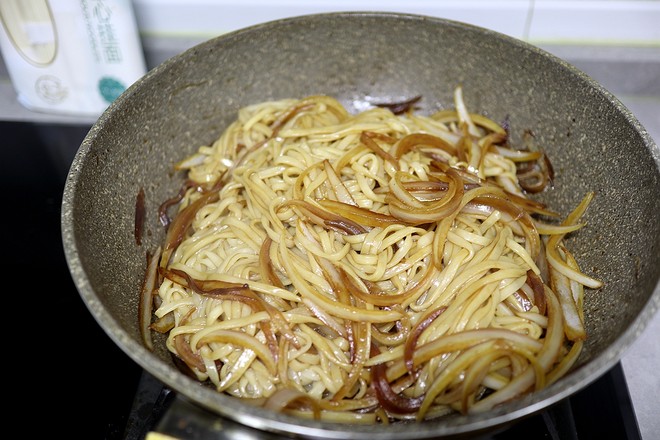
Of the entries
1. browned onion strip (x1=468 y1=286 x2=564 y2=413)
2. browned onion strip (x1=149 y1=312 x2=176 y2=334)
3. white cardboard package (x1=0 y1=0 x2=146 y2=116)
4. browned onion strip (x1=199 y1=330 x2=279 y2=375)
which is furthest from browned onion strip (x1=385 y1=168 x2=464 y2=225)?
white cardboard package (x1=0 y1=0 x2=146 y2=116)

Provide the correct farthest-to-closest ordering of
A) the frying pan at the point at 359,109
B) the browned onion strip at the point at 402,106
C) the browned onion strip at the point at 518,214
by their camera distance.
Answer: the browned onion strip at the point at 402,106, the browned onion strip at the point at 518,214, the frying pan at the point at 359,109

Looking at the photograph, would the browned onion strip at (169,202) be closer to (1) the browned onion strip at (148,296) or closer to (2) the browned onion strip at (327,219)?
(1) the browned onion strip at (148,296)

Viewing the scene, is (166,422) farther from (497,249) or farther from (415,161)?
(415,161)

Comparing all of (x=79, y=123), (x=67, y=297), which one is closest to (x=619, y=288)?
(x=67, y=297)

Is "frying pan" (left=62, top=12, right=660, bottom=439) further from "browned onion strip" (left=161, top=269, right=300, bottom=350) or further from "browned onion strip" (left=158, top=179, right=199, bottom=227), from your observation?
"browned onion strip" (left=161, top=269, right=300, bottom=350)

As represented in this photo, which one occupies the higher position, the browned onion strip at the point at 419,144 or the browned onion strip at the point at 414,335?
the browned onion strip at the point at 419,144

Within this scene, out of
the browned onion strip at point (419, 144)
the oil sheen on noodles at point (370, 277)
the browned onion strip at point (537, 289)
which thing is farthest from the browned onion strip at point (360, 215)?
the browned onion strip at point (537, 289)
